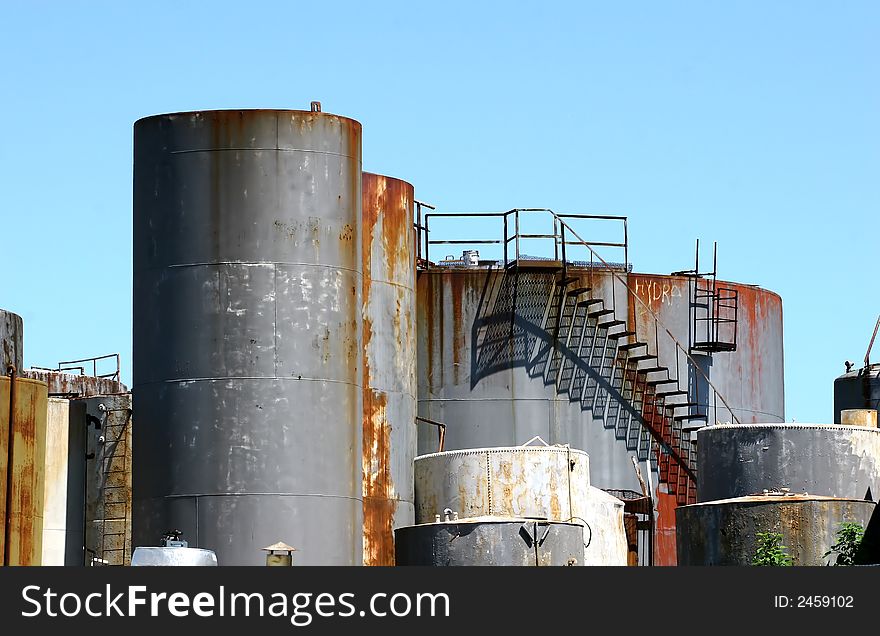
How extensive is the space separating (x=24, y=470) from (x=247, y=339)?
4898 mm

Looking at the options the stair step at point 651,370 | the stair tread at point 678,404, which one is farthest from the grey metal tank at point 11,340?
the stair tread at point 678,404

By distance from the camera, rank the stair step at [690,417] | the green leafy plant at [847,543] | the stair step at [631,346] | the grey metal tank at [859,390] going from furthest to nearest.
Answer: the grey metal tank at [859,390] → the stair step at [690,417] → the stair step at [631,346] → the green leafy plant at [847,543]

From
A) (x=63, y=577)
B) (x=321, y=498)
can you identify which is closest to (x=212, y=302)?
(x=321, y=498)

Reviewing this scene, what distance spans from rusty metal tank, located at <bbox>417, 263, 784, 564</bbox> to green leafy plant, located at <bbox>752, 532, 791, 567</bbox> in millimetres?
12244

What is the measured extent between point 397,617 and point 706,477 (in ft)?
60.1

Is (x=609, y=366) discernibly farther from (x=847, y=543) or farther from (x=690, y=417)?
(x=847, y=543)

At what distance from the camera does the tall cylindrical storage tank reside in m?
41.8

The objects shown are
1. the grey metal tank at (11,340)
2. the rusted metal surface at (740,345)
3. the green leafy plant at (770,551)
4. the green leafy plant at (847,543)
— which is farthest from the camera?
the rusted metal surface at (740,345)

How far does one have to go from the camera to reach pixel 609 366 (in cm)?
4634

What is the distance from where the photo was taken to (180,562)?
107ft

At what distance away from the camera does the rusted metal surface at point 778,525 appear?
33062mm

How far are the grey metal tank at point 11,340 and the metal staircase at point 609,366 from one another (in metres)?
9.95

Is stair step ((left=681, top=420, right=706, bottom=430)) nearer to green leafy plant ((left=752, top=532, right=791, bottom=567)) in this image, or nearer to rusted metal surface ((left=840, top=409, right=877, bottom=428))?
rusted metal surface ((left=840, top=409, right=877, bottom=428))

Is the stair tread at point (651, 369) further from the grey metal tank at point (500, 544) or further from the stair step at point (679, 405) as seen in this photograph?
the grey metal tank at point (500, 544)
